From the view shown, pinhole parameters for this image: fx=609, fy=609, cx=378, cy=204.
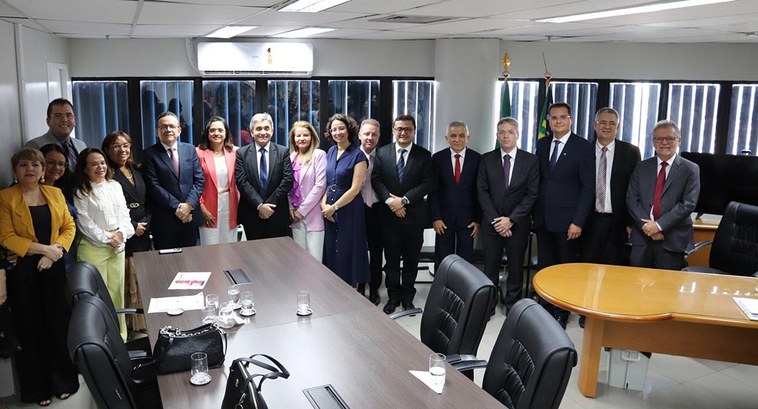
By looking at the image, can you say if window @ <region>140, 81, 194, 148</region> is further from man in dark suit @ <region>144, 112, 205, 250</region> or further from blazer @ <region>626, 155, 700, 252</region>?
blazer @ <region>626, 155, 700, 252</region>

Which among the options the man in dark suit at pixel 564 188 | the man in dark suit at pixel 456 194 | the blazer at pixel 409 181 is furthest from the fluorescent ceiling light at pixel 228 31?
the man in dark suit at pixel 564 188

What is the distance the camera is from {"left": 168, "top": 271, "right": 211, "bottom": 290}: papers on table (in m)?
3.51

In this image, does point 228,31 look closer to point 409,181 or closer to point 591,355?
point 409,181

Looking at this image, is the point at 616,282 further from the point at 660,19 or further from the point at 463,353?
the point at 660,19

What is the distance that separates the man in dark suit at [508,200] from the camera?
17.2 ft

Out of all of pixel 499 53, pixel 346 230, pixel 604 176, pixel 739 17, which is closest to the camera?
pixel 739 17

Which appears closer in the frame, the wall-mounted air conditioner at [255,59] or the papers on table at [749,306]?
the papers on table at [749,306]

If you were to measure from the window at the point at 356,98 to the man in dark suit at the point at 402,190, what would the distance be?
85.7 inches

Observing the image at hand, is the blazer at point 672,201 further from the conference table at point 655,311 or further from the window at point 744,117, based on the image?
the window at point 744,117

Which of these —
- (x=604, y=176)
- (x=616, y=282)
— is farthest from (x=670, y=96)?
(x=616, y=282)

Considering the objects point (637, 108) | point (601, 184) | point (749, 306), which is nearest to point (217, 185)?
point (601, 184)

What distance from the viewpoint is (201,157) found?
5305 millimetres

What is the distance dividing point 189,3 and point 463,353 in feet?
8.39

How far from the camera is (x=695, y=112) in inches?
303
